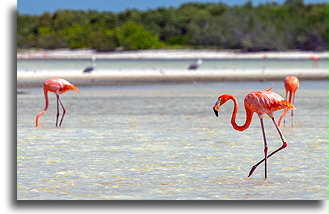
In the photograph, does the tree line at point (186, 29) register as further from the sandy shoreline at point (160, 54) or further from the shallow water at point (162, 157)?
the shallow water at point (162, 157)

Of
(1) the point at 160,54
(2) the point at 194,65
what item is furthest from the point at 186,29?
(2) the point at 194,65

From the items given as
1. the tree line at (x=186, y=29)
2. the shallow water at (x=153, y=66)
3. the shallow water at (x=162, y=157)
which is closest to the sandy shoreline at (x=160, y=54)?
the tree line at (x=186, y=29)

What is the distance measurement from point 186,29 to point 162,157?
50940 mm

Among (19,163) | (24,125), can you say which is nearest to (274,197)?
(19,163)

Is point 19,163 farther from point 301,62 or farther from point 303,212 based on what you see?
point 301,62

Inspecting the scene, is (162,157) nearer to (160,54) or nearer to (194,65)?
(194,65)

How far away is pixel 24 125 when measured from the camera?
13711mm

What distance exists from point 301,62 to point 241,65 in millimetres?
3145

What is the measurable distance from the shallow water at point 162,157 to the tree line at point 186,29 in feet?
112

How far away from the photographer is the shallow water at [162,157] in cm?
771

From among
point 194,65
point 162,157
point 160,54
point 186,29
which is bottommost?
point 162,157

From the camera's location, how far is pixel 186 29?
60.4 metres

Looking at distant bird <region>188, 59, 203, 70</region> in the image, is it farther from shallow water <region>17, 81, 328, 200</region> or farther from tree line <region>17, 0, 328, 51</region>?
shallow water <region>17, 81, 328, 200</region>

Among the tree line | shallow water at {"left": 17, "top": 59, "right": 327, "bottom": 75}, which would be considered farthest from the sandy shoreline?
shallow water at {"left": 17, "top": 59, "right": 327, "bottom": 75}
